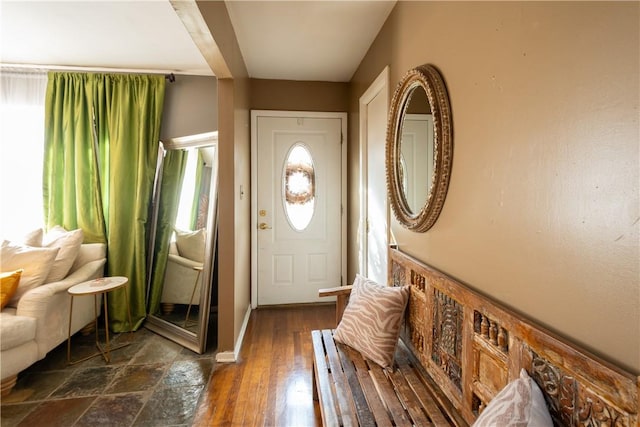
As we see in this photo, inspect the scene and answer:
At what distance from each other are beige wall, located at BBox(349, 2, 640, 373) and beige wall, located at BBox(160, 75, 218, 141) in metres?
2.40

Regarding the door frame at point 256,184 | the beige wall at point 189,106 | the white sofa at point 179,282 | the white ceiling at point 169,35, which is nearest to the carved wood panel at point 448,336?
the white ceiling at point 169,35

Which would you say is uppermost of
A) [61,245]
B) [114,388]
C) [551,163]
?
[551,163]

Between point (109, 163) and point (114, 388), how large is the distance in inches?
75.8

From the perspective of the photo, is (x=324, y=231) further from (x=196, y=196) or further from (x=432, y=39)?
(x=432, y=39)

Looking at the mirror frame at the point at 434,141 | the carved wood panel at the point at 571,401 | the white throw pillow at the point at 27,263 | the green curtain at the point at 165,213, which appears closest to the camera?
the carved wood panel at the point at 571,401

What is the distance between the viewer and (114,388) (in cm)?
202

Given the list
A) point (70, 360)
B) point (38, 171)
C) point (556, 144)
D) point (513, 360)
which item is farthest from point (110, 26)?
point (513, 360)

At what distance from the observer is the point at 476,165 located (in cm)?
114

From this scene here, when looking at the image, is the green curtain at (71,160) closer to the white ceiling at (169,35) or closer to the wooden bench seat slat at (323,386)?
the white ceiling at (169,35)

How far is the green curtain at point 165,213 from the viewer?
2.81 meters

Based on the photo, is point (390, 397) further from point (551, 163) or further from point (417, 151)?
point (417, 151)

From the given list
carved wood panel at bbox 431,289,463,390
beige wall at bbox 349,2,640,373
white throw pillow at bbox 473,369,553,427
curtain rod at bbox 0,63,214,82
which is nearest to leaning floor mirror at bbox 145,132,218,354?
curtain rod at bbox 0,63,214,82

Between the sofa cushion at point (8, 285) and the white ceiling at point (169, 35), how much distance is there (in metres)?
1.75

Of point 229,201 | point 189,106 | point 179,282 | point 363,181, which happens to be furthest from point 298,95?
point 179,282
